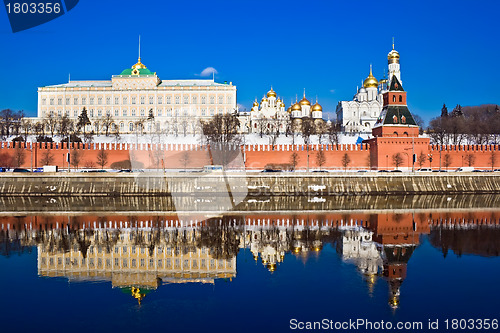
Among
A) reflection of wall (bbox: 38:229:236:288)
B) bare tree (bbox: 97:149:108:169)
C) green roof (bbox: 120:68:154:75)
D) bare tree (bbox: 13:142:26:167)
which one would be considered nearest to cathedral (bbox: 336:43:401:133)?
green roof (bbox: 120:68:154:75)

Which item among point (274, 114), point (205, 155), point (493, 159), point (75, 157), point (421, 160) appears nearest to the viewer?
point (421, 160)

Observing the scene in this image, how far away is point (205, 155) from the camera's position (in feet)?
124

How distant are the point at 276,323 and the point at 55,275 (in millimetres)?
6075

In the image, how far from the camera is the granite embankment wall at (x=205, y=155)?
118 feet

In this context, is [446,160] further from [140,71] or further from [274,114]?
[140,71]

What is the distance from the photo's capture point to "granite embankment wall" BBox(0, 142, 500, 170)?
3591 cm

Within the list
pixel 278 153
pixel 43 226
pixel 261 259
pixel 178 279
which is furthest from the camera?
pixel 278 153

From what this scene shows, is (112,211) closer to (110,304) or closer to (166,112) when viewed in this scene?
(110,304)

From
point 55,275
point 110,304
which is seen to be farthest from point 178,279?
point 55,275

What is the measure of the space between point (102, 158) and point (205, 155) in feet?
25.0

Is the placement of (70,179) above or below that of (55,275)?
above

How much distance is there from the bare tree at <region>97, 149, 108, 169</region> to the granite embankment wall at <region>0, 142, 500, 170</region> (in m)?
0.15

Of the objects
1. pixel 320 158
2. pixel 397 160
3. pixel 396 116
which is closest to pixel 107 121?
pixel 320 158

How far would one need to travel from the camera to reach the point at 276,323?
861 centimetres
